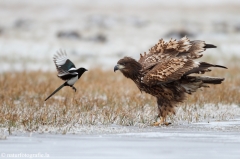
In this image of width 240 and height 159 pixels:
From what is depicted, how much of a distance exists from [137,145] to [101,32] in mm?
29645

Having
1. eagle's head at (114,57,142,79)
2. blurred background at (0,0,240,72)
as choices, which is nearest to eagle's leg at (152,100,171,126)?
eagle's head at (114,57,142,79)

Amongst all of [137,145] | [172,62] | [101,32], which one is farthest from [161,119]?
[101,32]

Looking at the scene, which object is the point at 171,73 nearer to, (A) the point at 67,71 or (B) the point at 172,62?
(B) the point at 172,62

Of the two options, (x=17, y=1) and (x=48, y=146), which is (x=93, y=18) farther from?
(x=48, y=146)

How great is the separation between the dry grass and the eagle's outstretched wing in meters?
0.66

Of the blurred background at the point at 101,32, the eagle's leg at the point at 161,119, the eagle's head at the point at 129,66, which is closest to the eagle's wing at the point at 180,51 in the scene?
the eagle's head at the point at 129,66

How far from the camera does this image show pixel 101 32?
1421 inches

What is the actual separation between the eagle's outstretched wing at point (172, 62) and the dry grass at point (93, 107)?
658mm

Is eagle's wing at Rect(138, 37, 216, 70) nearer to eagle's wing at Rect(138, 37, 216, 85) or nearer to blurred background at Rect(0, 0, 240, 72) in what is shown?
eagle's wing at Rect(138, 37, 216, 85)

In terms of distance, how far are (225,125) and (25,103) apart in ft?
12.1

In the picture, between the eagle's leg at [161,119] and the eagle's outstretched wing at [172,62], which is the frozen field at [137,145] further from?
the eagle's outstretched wing at [172,62]

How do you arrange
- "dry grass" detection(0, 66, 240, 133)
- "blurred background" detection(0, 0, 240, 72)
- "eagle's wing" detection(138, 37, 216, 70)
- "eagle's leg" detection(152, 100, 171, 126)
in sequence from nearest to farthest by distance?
"dry grass" detection(0, 66, 240, 133) < "eagle's leg" detection(152, 100, 171, 126) < "eagle's wing" detection(138, 37, 216, 70) < "blurred background" detection(0, 0, 240, 72)

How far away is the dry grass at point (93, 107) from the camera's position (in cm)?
834

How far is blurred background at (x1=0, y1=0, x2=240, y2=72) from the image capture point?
22344 mm
